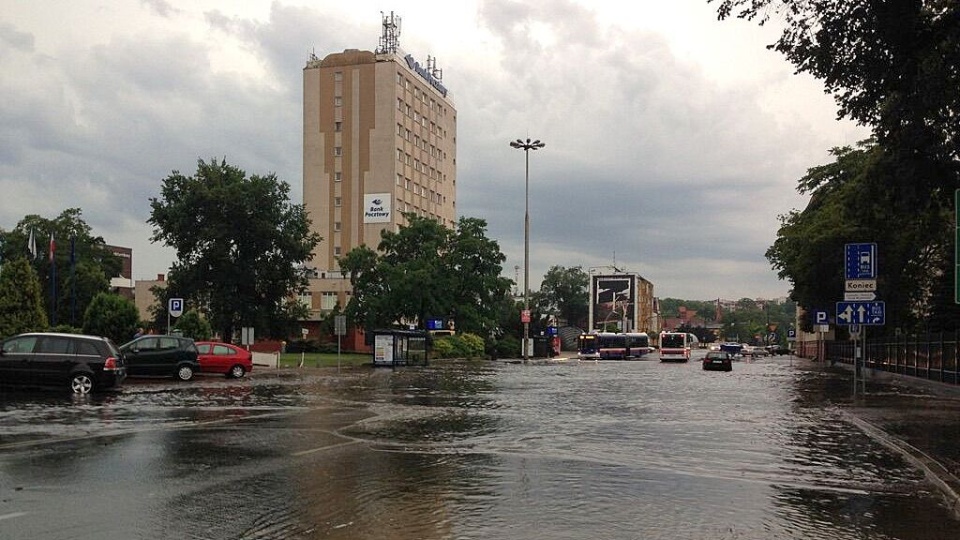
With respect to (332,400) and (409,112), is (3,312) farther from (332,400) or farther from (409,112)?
(409,112)

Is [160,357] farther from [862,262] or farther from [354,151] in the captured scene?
[354,151]

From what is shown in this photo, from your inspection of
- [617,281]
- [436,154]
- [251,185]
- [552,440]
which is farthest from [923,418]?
[617,281]

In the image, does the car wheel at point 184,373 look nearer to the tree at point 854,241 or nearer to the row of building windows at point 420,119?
the tree at point 854,241

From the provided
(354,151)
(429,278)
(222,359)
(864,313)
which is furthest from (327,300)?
(864,313)

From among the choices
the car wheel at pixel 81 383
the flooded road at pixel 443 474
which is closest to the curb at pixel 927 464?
the flooded road at pixel 443 474

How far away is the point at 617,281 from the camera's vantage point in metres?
186

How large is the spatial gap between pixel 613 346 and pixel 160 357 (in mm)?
63685

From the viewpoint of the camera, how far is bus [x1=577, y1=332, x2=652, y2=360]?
294 feet

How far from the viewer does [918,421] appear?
18703 millimetres

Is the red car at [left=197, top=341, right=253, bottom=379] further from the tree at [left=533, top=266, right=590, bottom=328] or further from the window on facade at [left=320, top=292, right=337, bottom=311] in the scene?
the tree at [left=533, top=266, right=590, bottom=328]

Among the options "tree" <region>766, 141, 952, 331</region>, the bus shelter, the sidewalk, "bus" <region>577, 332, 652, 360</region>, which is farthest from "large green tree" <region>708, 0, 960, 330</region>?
"bus" <region>577, 332, 652, 360</region>

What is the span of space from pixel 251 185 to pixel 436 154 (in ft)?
187

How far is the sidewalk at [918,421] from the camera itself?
1178cm

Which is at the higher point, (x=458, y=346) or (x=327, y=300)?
(x=327, y=300)
